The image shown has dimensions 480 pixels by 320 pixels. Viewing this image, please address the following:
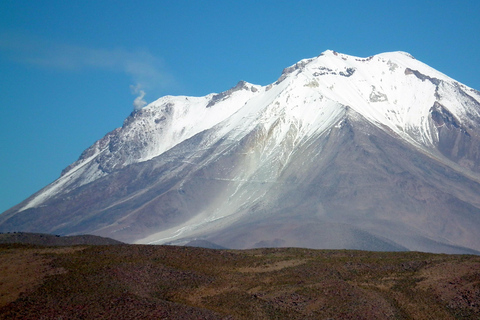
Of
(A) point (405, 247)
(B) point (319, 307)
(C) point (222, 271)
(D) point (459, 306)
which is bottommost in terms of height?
(A) point (405, 247)

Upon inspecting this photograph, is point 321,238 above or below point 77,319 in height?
below

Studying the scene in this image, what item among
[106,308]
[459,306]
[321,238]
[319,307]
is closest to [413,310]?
[459,306]

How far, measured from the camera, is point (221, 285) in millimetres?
47688

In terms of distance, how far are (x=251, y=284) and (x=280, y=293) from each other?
322 cm

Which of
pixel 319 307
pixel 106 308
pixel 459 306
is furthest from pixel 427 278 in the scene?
pixel 106 308

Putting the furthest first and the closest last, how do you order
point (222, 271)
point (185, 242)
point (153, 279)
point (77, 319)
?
point (185, 242) → point (222, 271) → point (153, 279) → point (77, 319)

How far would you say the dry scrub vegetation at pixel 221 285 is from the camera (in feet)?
133

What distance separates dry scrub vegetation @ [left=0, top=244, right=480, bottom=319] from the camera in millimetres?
40562

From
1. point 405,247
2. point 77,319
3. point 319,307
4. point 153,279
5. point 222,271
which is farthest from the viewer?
point 405,247

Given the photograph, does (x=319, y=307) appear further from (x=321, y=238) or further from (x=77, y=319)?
(x=321, y=238)

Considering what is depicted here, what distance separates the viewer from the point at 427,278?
48.8 metres

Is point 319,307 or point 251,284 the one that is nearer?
point 319,307

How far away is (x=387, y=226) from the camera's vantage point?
200 meters

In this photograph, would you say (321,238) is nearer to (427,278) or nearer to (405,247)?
(405,247)
